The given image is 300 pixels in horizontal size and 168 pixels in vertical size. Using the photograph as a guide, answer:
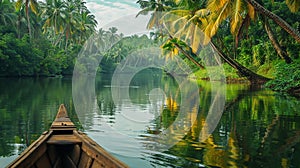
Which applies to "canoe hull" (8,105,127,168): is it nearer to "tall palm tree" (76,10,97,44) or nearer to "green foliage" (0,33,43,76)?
"green foliage" (0,33,43,76)

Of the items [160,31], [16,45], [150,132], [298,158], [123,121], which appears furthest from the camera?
[16,45]

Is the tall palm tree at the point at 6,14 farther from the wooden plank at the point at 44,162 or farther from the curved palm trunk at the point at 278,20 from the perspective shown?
the wooden plank at the point at 44,162

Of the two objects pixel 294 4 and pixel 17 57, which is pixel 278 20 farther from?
pixel 17 57

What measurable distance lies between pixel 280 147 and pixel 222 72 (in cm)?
2157

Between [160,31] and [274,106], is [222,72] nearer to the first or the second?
[160,31]

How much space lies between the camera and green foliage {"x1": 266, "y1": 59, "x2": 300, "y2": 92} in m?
15.7

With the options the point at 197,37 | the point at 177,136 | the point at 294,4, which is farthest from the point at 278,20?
the point at 177,136

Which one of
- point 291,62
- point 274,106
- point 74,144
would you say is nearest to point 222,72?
point 291,62

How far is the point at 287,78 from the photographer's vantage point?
16625 mm

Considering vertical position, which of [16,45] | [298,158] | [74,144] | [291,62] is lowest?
[298,158]

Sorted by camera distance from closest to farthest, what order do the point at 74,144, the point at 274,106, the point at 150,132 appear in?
the point at 74,144 < the point at 150,132 < the point at 274,106

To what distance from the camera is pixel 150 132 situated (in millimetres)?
6922

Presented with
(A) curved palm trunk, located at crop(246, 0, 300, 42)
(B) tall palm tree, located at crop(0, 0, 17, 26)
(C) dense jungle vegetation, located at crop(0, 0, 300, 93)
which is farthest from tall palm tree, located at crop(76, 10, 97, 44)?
(A) curved palm trunk, located at crop(246, 0, 300, 42)

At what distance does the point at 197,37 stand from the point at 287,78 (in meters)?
5.22
